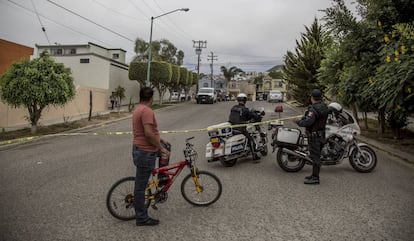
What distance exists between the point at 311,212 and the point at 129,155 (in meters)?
5.54

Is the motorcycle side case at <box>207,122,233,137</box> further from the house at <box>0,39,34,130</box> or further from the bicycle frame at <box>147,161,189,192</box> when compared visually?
the house at <box>0,39,34,130</box>

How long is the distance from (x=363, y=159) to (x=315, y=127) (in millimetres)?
1704

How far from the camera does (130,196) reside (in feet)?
14.5

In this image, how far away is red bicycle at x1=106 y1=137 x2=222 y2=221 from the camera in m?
4.37

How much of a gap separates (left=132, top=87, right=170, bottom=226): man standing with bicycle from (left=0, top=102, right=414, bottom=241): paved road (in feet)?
0.79

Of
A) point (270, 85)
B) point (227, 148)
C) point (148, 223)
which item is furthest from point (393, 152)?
point (270, 85)

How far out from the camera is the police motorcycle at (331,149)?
6.89 m

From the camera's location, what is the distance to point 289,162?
7066mm

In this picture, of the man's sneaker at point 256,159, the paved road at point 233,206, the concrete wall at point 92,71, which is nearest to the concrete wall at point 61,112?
the concrete wall at point 92,71

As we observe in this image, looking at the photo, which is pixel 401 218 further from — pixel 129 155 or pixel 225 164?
pixel 129 155

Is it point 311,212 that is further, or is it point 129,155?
point 129,155

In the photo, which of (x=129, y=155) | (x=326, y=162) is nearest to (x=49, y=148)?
(x=129, y=155)

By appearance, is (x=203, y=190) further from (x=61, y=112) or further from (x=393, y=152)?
(x=61, y=112)

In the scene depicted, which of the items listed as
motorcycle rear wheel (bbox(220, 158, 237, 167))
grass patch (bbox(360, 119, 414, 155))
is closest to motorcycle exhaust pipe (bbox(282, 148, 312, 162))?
motorcycle rear wheel (bbox(220, 158, 237, 167))
